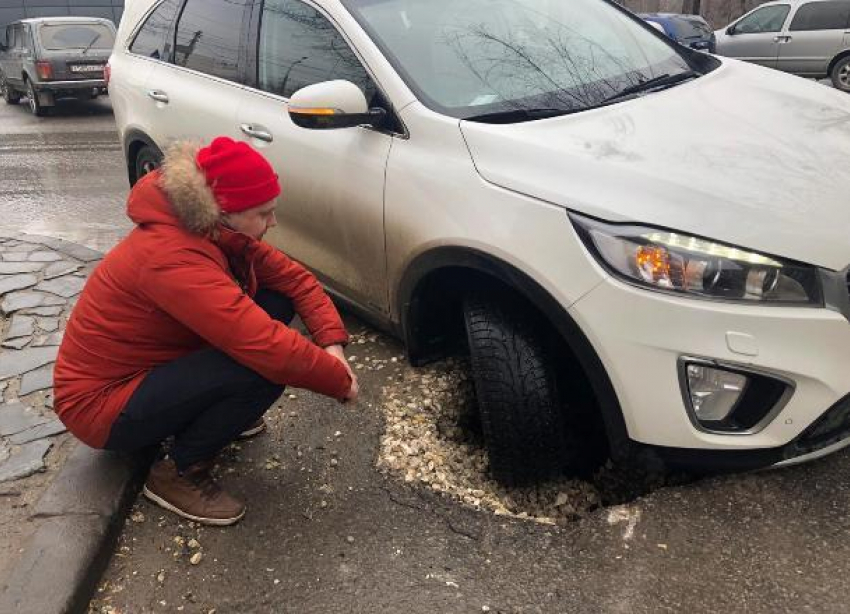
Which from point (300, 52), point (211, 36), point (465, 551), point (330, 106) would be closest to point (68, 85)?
point (211, 36)

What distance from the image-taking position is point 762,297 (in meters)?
2.06

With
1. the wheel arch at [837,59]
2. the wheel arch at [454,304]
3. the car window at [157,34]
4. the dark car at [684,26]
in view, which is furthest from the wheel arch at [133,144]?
the dark car at [684,26]

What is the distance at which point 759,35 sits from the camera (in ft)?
47.3

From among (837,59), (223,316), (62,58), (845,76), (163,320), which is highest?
(223,316)

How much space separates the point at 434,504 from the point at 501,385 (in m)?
0.48

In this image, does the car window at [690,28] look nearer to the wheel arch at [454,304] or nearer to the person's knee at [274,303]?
the wheel arch at [454,304]

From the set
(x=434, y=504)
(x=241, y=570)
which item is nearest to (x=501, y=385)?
(x=434, y=504)

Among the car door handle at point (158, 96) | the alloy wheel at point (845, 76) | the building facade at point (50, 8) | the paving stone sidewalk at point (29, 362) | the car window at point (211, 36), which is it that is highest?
the car window at point (211, 36)

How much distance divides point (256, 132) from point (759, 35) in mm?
13773

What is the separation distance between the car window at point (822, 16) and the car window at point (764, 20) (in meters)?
0.28

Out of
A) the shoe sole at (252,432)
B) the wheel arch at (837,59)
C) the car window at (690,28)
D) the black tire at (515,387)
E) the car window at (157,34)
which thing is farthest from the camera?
the car window at (690,28)

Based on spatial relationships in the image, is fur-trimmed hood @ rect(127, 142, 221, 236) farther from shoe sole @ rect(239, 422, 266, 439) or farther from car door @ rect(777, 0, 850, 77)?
car door @ rect(777, 0, 850, 77)

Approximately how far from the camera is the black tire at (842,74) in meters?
13.1

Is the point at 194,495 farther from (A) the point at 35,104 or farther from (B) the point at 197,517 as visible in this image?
(A) the point at 35,104
